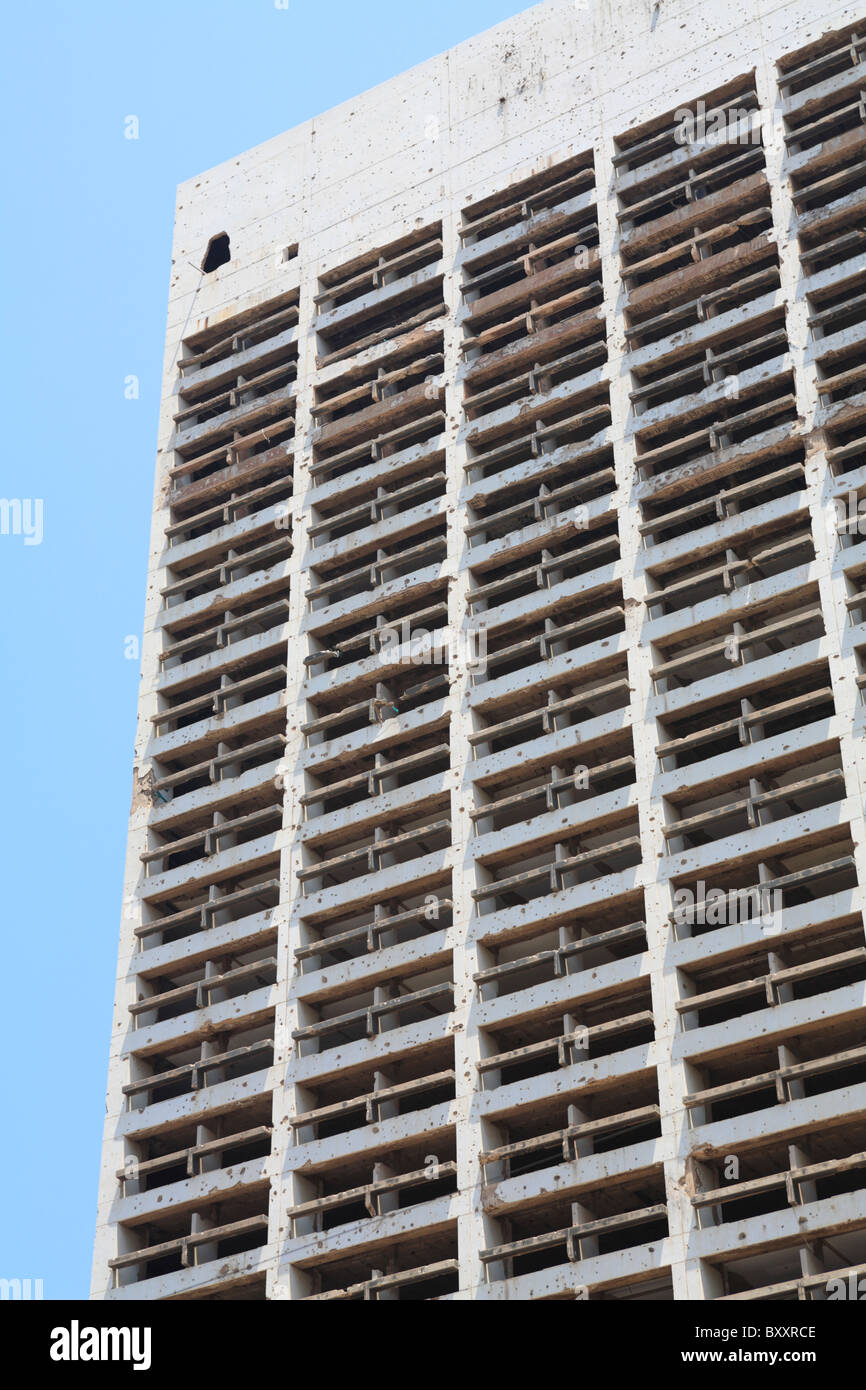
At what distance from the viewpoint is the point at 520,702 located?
54594mm

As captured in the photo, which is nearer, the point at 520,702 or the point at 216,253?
the point at 520,702

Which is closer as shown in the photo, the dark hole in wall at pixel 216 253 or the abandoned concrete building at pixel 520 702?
the abandoned concrete building at pixel 520 702

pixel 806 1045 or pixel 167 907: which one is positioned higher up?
pixel 167 907

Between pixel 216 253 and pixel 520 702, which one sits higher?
pixel 216 253

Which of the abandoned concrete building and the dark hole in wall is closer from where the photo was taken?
the abandoned concrete building

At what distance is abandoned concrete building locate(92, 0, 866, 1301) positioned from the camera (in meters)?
46.8

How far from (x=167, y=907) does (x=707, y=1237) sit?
66.9 feet

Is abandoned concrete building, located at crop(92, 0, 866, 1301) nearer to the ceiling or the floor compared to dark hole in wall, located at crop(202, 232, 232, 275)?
nearer to the floor

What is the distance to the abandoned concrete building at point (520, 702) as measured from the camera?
46.8m

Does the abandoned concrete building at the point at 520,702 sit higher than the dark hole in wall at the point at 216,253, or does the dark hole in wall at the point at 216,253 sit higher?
the dark hole in wall at the point at 216,253
